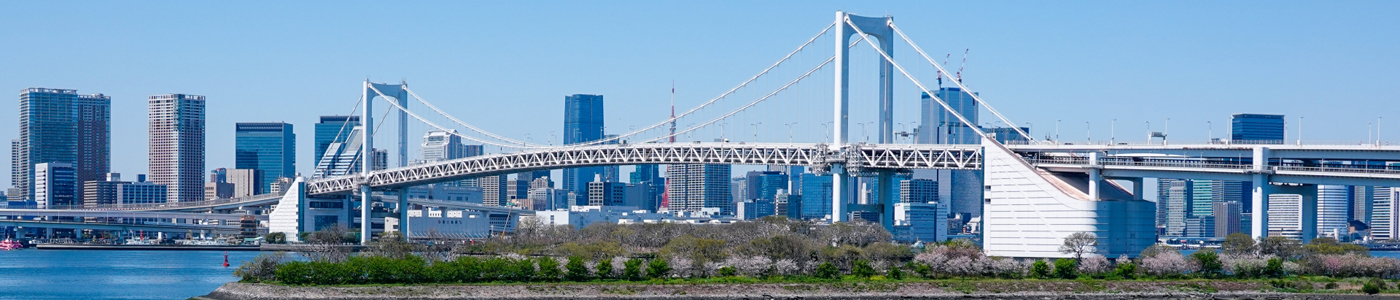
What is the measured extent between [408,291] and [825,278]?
1358 centimetres

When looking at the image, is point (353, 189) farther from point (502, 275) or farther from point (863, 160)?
point (502, 275)

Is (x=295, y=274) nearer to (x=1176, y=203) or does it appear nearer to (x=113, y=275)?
(x=113, y=275)

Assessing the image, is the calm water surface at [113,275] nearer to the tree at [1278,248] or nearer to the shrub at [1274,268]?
the shrub at [1274,268]

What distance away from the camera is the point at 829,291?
54.2 meters

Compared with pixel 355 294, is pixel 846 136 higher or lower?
higher

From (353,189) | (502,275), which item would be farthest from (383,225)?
(502,275)

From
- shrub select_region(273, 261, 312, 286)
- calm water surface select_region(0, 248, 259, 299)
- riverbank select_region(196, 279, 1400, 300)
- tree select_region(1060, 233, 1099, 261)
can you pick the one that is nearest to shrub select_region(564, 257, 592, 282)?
riverbank select_region(196, 279, 1400, 300)

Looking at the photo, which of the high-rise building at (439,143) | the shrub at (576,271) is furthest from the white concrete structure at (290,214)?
the shrub at (576,271)

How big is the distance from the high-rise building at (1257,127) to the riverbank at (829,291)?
73.7 m

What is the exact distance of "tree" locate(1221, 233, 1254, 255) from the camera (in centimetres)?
6102

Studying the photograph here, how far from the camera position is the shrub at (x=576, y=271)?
5547 centimetres

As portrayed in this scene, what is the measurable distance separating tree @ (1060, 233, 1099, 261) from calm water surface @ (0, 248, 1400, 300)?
95.7ft

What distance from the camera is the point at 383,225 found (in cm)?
11412

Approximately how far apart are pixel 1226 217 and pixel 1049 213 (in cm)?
10825
